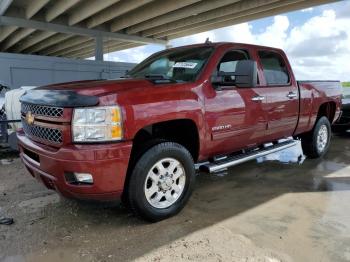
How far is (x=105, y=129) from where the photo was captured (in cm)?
320

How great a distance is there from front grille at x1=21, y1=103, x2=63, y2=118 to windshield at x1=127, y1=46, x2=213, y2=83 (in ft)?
4.08

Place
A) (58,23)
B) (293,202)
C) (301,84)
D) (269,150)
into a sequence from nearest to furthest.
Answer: (293,202) < (269,150) < (301,84) < (58,23)

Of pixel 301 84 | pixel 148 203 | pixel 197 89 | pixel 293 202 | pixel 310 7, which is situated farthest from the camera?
pixel 310 7

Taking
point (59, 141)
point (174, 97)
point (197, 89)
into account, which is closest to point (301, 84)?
point (197, 89)

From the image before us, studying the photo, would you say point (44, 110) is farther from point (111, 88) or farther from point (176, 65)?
point (176, 65)

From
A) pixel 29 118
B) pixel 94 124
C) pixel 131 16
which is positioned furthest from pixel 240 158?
pixel 131 16

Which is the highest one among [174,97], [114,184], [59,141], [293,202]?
[174,97]

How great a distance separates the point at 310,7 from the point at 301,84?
36.3ft

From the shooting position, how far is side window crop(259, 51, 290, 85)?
16.9 ft

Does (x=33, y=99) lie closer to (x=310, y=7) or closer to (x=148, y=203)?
(x=148, y=203)

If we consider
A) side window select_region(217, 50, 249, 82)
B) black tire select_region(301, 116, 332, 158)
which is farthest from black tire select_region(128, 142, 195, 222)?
black tire select_region(301, 116, 332, 158)

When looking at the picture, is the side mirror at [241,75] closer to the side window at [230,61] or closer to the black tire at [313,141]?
the side window at [230,61]

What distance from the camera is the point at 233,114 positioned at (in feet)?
14.1

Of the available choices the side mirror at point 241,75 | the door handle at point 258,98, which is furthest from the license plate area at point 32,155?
the door handle at point 258,98
